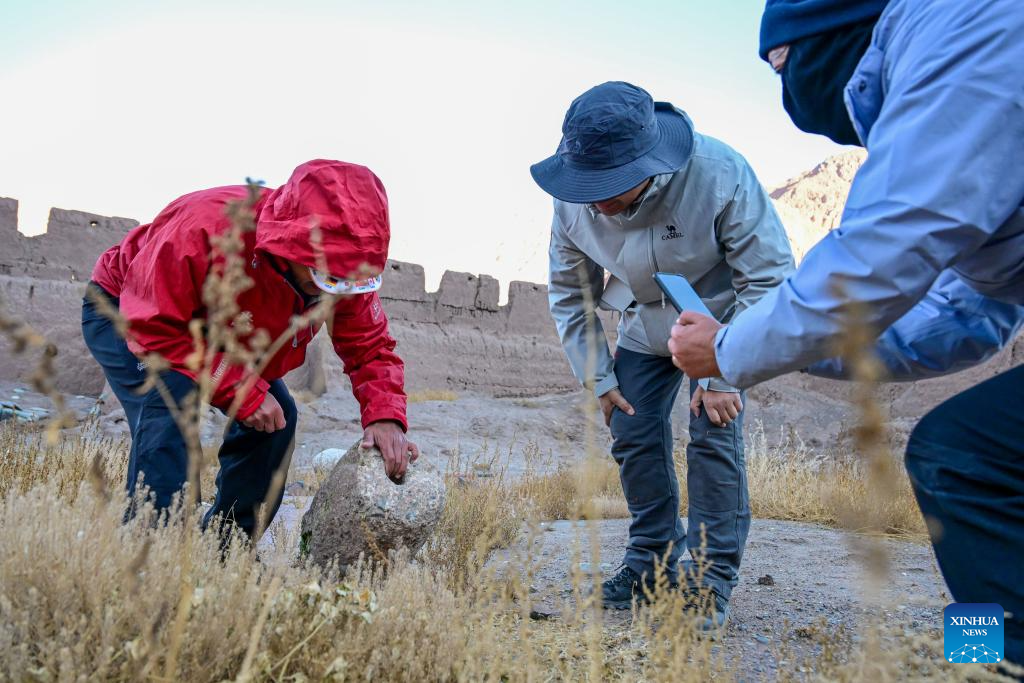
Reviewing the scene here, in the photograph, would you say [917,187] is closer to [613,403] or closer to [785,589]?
[613,403]

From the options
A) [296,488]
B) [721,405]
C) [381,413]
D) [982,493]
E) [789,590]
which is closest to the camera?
[982,493]

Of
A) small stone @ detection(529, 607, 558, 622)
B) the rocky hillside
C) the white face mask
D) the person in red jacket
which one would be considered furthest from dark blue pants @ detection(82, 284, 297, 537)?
the rocky hillside

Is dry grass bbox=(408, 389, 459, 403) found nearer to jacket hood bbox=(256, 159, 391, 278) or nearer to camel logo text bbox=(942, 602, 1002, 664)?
jacket hood bbox=(256, 159, 391, 278)

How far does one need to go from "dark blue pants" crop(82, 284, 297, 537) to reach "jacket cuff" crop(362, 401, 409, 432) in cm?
30

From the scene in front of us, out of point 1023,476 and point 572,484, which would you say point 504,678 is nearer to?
point 1023,476

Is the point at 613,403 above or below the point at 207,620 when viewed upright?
above

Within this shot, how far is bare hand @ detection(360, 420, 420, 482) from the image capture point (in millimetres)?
3266

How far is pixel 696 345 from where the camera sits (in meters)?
1.85

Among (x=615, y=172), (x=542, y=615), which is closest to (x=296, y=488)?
(x=542, y=615)

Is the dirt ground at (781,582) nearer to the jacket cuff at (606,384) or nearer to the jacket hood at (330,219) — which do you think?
the jacket cuff at (606,384)

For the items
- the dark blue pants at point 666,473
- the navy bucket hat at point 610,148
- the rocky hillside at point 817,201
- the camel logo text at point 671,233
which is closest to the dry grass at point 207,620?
the dark blue pants at point 666,473

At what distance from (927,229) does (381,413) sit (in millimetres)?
2297

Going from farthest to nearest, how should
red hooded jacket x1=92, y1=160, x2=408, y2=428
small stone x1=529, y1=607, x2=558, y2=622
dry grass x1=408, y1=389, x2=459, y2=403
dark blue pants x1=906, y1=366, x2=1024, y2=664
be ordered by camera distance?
dry grass x1=408, y1=389, x2=459, y2=403, small stone x1=529, y1=607, x2=558, y2=622, red hooded jacket x1=92, y1=160, x2=408, y2=428, dark blue pants x1=906, y1=366, x2=1024, y2=664

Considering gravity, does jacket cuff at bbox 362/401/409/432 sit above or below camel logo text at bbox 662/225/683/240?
below
